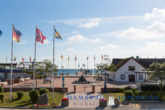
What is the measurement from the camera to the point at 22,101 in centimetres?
1747

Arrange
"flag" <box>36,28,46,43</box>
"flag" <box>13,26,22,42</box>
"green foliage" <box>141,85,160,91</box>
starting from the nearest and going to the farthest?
1. "flag" <box>13,26,22,42</box>
2. "flag" <box>36,28,46,43</box>
3. "green foliage" <box>141,85,160,91</box>

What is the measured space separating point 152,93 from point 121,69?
74.8 feet

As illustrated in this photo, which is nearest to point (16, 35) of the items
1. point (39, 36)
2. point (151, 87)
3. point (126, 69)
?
point (39, 36)

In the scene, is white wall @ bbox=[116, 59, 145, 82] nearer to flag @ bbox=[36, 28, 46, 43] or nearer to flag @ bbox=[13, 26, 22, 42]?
flag @ bbox=[36, 28, 46, 43]

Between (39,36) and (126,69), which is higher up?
(39,36)

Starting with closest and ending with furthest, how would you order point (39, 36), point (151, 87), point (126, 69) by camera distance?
point (39, 36)
point (151, 87)
point (126, 69)

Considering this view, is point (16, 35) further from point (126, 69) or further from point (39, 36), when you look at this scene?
point (126, 69)

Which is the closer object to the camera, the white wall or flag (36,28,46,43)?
flag (36,28,46,43)

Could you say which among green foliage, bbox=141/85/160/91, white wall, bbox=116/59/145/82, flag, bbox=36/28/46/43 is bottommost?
green foliage, bbox=141/85/160/91

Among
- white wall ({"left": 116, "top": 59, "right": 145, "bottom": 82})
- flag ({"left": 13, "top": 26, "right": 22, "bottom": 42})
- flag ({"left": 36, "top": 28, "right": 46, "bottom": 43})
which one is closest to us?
flag ({"left": 13, "top": 26, "right": 22, "bottom": 42})

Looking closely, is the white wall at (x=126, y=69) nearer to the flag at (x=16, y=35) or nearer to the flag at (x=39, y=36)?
the flag at (x=39, y=36)

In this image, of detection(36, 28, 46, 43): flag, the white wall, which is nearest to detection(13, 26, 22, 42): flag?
detection(36, 28, 46, 43): flag

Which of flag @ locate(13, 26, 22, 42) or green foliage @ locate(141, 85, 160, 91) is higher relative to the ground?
flag @ locate(13, 26, 22, 42)

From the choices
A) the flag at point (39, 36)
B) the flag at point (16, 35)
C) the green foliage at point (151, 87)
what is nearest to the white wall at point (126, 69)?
the green foliage at point (151, 87)
